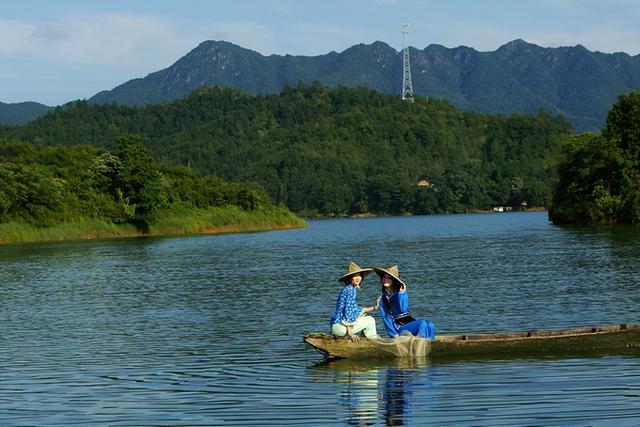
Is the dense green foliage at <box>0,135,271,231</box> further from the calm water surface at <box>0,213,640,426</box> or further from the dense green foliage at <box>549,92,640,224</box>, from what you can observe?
the dense green foliage at <box>549,92,640,224</box>

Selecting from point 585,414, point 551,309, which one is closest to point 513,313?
point 551,309

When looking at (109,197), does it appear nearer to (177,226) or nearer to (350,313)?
(177,226)

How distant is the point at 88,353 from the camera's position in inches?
941

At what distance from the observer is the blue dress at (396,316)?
20.7 m

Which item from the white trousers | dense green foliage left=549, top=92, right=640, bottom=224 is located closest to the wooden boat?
the white trousers

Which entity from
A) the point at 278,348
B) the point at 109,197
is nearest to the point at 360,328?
the point at 278,348

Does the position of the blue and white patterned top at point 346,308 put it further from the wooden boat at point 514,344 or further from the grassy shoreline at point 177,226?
the grassy shoreline at point 177,226

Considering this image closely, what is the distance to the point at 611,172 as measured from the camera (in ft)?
300

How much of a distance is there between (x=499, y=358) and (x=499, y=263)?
A: 99.4 feet

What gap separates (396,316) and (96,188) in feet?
271

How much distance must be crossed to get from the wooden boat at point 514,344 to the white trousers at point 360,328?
19 cm

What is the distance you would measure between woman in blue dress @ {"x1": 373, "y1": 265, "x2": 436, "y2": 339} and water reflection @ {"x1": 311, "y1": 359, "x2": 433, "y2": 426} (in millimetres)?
629

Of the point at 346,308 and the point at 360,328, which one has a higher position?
the point at 346,308

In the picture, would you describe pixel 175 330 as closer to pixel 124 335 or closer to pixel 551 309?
pixel 124 335
